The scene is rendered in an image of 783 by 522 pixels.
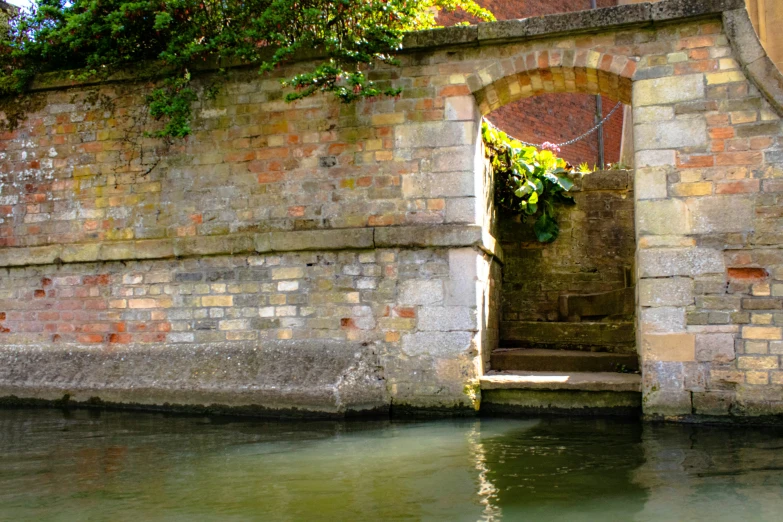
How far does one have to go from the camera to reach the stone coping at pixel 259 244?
6.64 m

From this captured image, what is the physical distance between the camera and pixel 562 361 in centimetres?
741

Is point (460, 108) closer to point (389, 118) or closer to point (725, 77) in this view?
point (389, 118)

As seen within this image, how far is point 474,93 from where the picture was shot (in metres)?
6.76

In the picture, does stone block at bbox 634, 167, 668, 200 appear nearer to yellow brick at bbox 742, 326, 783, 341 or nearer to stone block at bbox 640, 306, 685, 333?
stone block at bbox 640, 306, 685, 333

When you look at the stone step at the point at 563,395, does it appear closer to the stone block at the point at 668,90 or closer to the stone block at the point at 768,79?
the stone block at the point at 668,90

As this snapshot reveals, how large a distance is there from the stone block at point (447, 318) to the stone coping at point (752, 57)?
3.09 meters

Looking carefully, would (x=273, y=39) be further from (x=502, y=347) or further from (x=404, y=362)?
(x=502, y=347)

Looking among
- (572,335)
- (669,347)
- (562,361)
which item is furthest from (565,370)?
(669,347)

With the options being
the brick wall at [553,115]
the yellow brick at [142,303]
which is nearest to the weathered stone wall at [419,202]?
the yellow brick at [142,303]

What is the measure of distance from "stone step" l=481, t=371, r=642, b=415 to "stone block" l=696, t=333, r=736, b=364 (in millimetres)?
616

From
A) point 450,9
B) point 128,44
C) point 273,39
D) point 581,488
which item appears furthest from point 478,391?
point 128,44

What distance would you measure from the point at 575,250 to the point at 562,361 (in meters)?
2.03

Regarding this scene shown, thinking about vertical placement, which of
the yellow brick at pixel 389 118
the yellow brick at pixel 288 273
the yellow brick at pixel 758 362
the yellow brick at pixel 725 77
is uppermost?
the yellow brick at pixel 725 77

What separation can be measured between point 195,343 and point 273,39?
308 cm
